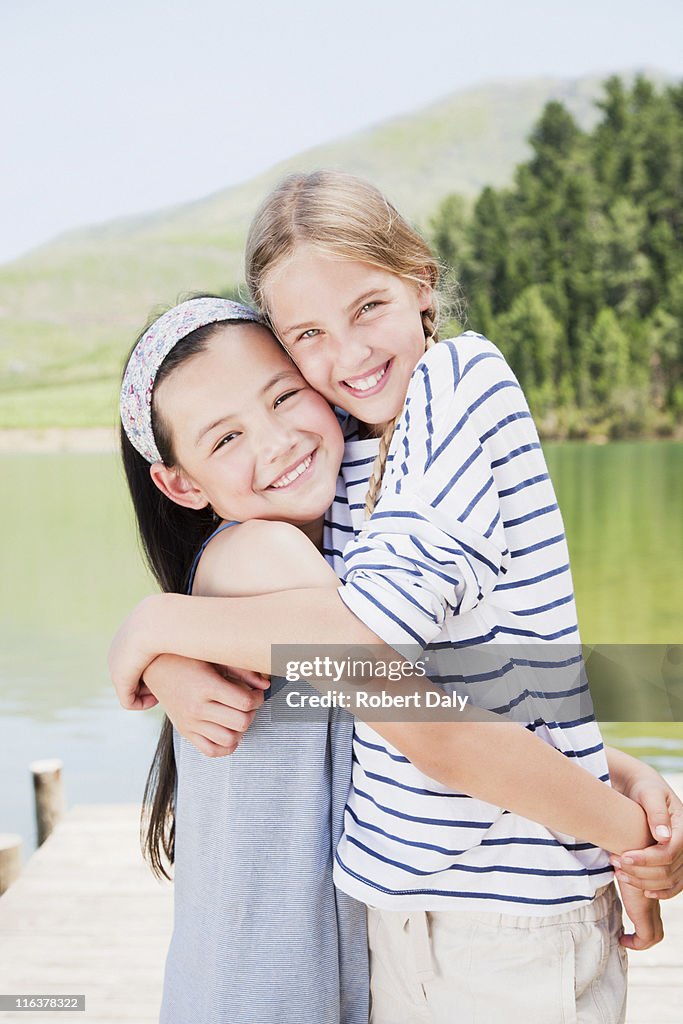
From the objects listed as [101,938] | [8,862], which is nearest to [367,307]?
[101,938]

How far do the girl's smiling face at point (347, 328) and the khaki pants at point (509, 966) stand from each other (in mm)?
532

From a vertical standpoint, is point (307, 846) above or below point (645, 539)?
above

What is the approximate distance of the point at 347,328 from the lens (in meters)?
1.18

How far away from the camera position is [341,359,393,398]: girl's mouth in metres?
1.17

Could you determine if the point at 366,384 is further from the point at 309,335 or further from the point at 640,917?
the point at 640,917

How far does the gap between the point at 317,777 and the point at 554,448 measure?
22403 mm

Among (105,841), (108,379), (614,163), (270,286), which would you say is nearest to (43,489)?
(108,379)

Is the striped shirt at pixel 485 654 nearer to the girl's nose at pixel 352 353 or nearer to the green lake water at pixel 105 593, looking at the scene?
the girl's nose at pixel 352 353

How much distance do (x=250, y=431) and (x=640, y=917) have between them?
0.64 metres

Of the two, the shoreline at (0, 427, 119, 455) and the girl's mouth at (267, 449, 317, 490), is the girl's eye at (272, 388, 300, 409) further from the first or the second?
the shoreline at (0, 427, 119, 455)

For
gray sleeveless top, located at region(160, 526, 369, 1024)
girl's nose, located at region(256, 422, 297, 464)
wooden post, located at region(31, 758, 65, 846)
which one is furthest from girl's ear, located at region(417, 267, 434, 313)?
wooden post, located at region(31, 758, 65, 846)

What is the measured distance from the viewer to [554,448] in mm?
22891

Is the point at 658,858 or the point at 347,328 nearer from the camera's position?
the point at 658,858

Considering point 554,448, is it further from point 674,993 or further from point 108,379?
point 674,993
